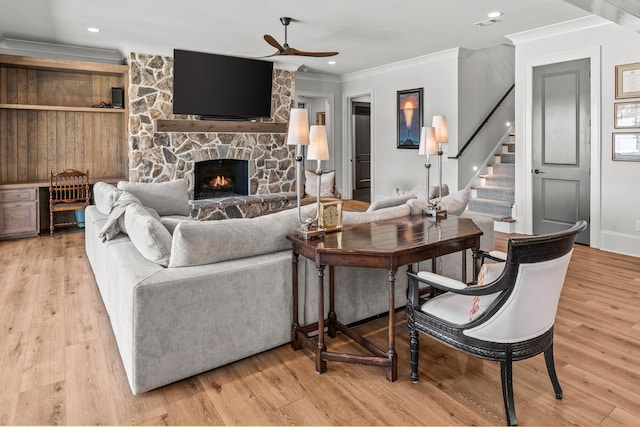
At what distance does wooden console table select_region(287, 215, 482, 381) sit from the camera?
2207 millimetres

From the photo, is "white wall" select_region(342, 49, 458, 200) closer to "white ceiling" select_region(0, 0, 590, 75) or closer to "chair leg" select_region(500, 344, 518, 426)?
"white ceiling" select_region(0, 0, 590, 75)

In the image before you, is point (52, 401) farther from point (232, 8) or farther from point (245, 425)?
point (232, 8)

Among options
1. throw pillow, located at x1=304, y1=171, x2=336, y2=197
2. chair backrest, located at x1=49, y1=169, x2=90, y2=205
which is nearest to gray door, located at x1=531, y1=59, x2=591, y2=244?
throw pillow, located at x1=304, y1=171, x2=336, y2=197

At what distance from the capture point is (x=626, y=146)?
478cm

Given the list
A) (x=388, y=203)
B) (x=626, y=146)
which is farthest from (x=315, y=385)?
(x=626, y=146)

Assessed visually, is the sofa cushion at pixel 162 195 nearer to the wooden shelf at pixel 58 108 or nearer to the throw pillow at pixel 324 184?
the wooden shelf at pixel 58 108

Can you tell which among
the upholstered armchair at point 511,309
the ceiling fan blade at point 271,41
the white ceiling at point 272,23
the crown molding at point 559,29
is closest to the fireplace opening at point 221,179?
the white ceiling at point 272,23

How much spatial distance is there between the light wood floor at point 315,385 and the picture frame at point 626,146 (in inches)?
92.2

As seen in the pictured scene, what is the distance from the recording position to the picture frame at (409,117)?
7.37 m

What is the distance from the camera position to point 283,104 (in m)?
7.65

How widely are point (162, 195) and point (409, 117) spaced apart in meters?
4.58

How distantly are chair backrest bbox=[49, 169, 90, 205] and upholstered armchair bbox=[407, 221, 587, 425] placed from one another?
5.48 m

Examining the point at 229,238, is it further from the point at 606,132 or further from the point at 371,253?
the point at 606,132

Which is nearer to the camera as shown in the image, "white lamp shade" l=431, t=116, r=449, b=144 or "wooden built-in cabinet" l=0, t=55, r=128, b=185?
"white lamp shade" l=431, t=116, r=449, b=144
